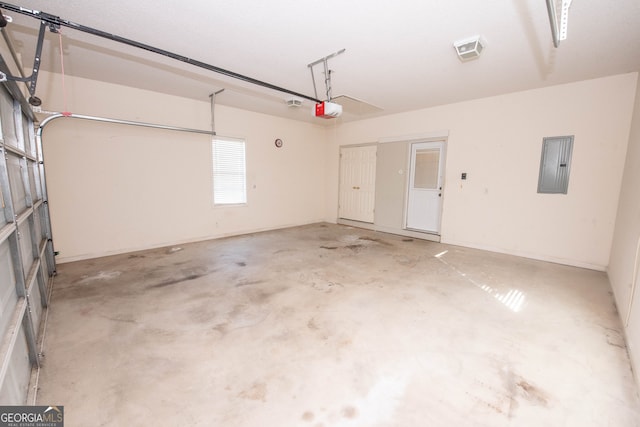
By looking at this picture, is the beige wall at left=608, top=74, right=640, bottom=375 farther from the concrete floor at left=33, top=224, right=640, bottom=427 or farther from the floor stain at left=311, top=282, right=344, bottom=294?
the floor stain at left=311, top=282, right=344, bottom=294

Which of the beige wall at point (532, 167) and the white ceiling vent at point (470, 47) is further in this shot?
the beige wall at point (532, 167)

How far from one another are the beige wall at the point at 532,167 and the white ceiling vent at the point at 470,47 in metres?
2.19

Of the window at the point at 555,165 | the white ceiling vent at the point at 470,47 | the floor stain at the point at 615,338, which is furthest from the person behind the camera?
the window at the point at 555,165

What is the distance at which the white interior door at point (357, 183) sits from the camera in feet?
22.0

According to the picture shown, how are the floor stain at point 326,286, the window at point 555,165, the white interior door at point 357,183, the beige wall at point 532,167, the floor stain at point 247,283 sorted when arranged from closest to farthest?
the floor stain at point 326,286 < the floor stain at point 247,283 < the beige wall at point 532,167 < the window at point 555,165 < the white interior door at point 357,183

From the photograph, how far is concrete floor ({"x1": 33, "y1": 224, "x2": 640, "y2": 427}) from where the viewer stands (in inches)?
61.8

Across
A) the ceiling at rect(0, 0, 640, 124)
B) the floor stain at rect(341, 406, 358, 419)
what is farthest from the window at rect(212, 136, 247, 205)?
the floor stain at rect(341, 406, 358, 419)

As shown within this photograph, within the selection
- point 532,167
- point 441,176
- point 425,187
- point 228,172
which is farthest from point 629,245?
point 228,172

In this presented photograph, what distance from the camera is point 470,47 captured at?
9.29 ft

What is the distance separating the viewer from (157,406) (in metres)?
1.57

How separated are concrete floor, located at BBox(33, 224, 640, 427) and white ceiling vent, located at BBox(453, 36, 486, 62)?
8.87ft

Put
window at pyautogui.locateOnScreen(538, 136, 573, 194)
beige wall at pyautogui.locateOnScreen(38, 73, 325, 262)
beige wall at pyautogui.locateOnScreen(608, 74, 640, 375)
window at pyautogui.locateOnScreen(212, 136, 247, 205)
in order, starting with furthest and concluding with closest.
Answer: window at pyautogui.locateOnScreen(212, 136, 247, 205) → window at pyautogui.locateOnScreen(538, 136, 573, 194) → beige wall at pyautogui.locateOnScreen(38, 73, 325, 262) → beige wall at pyautogui.locateOnScreen(608, 74, 640, 375)

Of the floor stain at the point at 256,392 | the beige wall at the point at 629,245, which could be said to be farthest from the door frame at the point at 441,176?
the floor stain at the point at 256,392

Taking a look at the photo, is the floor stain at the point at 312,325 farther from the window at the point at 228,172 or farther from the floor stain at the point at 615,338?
the window at the point at 228,172
